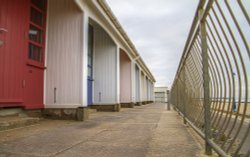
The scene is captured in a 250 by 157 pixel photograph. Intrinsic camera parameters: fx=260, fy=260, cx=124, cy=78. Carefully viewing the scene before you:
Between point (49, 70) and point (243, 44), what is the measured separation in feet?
17.3

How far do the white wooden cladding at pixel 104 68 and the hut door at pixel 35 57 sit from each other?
3850mm

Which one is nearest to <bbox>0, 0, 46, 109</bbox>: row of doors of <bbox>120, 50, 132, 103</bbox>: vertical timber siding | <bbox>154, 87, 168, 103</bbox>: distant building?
<bbox>120, 50, 132, 103</bbox>: vertical timber siding

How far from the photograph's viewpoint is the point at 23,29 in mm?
5344

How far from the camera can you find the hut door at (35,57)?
5.53m

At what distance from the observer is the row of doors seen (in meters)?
4.83

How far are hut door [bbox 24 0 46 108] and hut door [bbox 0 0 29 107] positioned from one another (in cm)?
22

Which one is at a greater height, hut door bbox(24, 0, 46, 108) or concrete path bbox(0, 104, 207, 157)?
hut door bbox(24, 0, 46, 108)

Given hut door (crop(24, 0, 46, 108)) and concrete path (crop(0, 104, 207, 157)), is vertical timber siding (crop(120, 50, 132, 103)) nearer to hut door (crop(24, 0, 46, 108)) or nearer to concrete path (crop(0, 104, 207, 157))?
hut door (crop(24, 0, 46, 108))

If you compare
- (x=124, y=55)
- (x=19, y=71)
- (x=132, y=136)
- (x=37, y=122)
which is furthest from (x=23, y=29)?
(x=124, y=55)

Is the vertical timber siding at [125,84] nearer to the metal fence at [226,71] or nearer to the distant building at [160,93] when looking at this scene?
the metal fence at [226,71]

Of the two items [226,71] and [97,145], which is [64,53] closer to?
[97,145]

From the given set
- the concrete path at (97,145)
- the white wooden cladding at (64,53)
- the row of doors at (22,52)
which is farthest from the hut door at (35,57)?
the concrete path at (97,145)

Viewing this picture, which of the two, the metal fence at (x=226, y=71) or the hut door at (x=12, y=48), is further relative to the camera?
the hut door at (x=12, y=48)

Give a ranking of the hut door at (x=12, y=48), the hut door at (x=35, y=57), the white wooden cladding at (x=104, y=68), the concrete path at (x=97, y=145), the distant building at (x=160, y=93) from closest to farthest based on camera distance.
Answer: the concrete path at (x=97, y=145)
the hut door at (x=12, y=48)
the hut door at (x=35, y=57)
the white wooden cladding at (x=104, y=68)
the distant building at (x=160, y=93)
